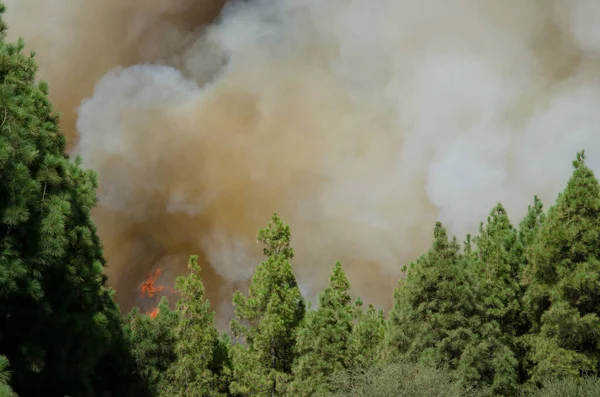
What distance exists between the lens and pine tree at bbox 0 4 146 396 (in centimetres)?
846

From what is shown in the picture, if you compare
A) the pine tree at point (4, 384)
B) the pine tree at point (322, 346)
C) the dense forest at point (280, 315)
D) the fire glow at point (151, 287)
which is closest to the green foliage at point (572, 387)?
the dense forest at point (280, 315)

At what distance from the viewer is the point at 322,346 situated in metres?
22.8

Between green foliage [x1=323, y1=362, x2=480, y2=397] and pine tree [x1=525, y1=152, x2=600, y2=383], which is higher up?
pine tree [x1=525, y1=152, x2=600, y2=383]

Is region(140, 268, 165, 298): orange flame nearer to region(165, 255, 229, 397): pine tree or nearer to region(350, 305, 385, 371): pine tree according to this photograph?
region(165, 255, 229, 397): pine tree

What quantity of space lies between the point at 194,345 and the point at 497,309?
1503 cm

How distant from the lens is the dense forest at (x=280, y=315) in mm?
8891

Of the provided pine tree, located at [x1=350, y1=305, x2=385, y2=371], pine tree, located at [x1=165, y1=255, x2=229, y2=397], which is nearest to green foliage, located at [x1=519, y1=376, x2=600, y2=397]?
pine tree, located at [x1=350, y1=305, x2=385, y2=371]

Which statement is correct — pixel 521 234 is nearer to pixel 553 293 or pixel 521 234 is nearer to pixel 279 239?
pixel 553 293

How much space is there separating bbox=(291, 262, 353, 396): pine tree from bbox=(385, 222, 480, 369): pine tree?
117 inches

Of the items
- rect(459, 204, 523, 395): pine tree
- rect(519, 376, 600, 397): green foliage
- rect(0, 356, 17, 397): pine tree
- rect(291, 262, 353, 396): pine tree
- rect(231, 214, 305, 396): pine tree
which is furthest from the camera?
rect(231, 214, 305, 396): pine tree

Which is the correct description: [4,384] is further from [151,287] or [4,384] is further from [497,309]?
[151,287]

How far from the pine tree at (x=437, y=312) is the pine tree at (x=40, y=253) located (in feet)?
39.0

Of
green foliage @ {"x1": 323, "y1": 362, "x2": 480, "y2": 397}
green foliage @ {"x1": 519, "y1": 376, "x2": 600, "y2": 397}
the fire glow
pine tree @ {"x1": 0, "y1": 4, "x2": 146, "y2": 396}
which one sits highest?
the fire glow

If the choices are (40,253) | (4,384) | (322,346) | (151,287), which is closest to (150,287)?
(151,287)
